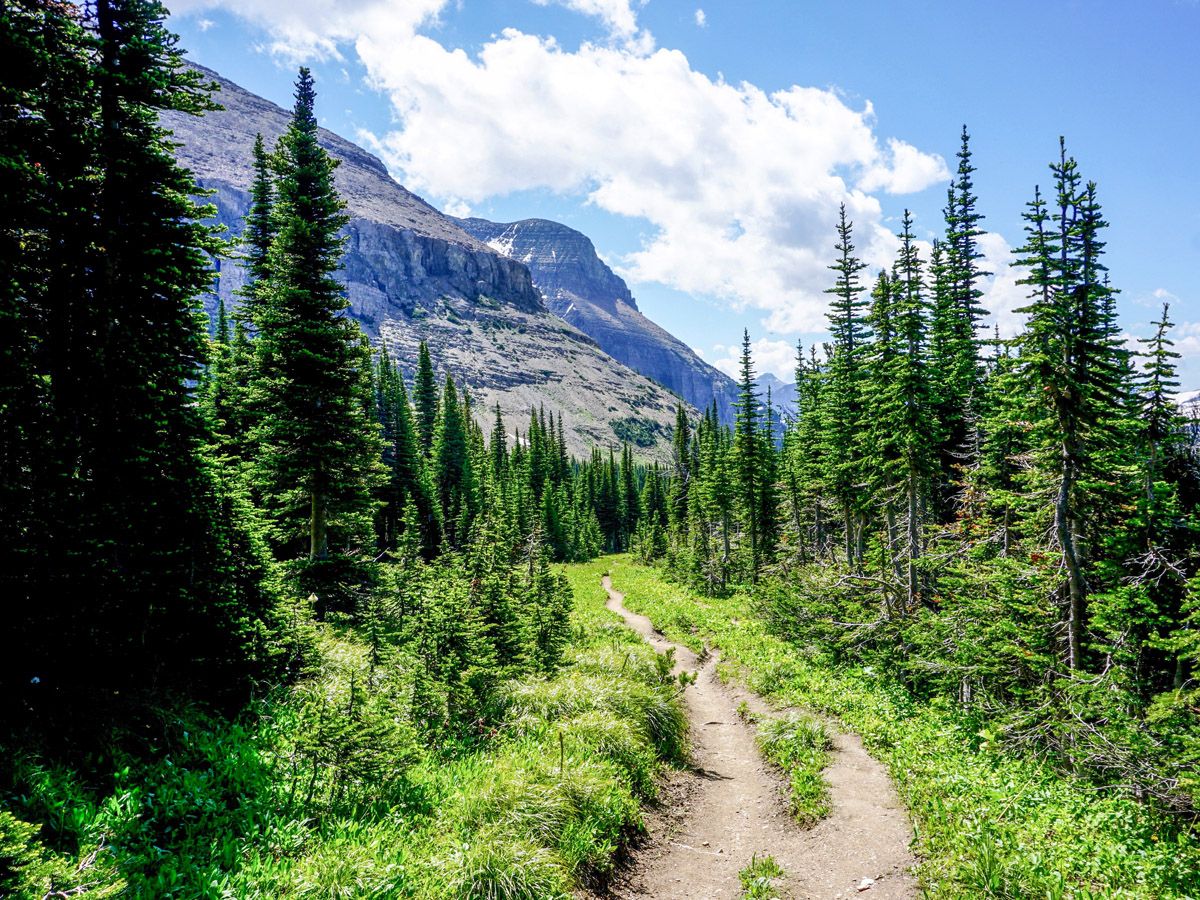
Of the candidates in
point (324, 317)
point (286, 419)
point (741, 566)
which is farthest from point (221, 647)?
point (741, 566)

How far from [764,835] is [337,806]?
741 centimetres

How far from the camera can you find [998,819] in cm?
840

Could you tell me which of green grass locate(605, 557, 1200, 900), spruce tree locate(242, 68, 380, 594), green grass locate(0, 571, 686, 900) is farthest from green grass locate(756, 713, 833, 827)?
spruce tree locate(242, 68, 380, 594)

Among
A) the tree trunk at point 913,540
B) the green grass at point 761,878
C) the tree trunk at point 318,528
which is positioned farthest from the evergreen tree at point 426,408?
the green grass at point 761,878

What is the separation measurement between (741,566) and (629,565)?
22202 mm

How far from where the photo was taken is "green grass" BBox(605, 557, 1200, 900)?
7031 mm

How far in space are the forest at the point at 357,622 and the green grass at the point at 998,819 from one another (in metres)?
0.07

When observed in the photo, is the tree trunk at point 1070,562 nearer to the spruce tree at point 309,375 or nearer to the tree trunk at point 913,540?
the tree trunk at point 913,540

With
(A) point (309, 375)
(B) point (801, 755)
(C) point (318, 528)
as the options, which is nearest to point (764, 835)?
(B) point (801, 755)

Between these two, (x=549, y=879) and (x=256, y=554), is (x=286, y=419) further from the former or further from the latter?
(x=549, y=879)

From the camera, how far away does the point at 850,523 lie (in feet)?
95.9

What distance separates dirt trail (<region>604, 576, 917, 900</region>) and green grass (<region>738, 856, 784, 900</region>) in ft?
→ 0.51

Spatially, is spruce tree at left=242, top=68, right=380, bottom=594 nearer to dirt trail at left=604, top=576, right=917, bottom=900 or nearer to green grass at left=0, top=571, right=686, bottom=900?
green grass at left=0, top=571, right=686, bottom=900

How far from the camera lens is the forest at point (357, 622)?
20.9 ft
